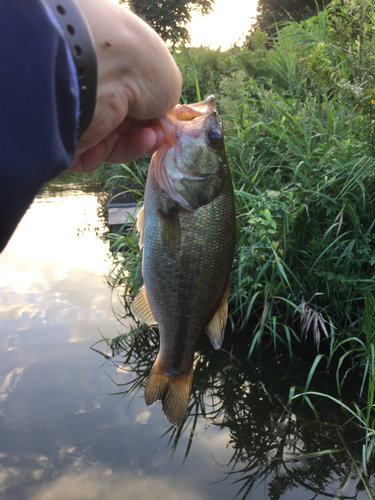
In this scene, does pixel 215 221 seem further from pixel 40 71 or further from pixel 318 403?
pixel 318 403

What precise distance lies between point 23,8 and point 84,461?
9.13 ft

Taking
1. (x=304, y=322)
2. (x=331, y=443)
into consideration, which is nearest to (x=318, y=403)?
(x=331, y=443)

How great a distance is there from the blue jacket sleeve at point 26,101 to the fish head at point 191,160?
2.89ft

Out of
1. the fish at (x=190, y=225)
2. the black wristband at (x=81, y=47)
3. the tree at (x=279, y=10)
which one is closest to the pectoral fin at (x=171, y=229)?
the fish at (x=190, y=225)

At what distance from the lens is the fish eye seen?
Result: 4.89 ft

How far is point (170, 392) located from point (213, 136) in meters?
1.00

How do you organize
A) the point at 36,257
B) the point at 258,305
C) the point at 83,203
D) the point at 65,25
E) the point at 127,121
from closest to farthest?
the point at 65,25, the point at 127,121, the point at 258,305, the point at 36,257, the point at 83,203

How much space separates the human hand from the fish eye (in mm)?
192

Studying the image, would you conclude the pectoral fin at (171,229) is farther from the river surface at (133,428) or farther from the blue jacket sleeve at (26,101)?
the river surface at (133,428)

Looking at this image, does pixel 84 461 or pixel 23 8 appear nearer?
pixel 23 8

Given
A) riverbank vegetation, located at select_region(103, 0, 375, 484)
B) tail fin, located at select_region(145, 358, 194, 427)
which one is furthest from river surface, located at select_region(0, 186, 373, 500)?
tail fin, located at select_region(145, 358, 194, 427)

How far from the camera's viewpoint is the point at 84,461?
2.67 metres

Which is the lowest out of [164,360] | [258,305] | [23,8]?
[258,305]

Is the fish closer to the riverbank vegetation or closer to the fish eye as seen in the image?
the fish eye
